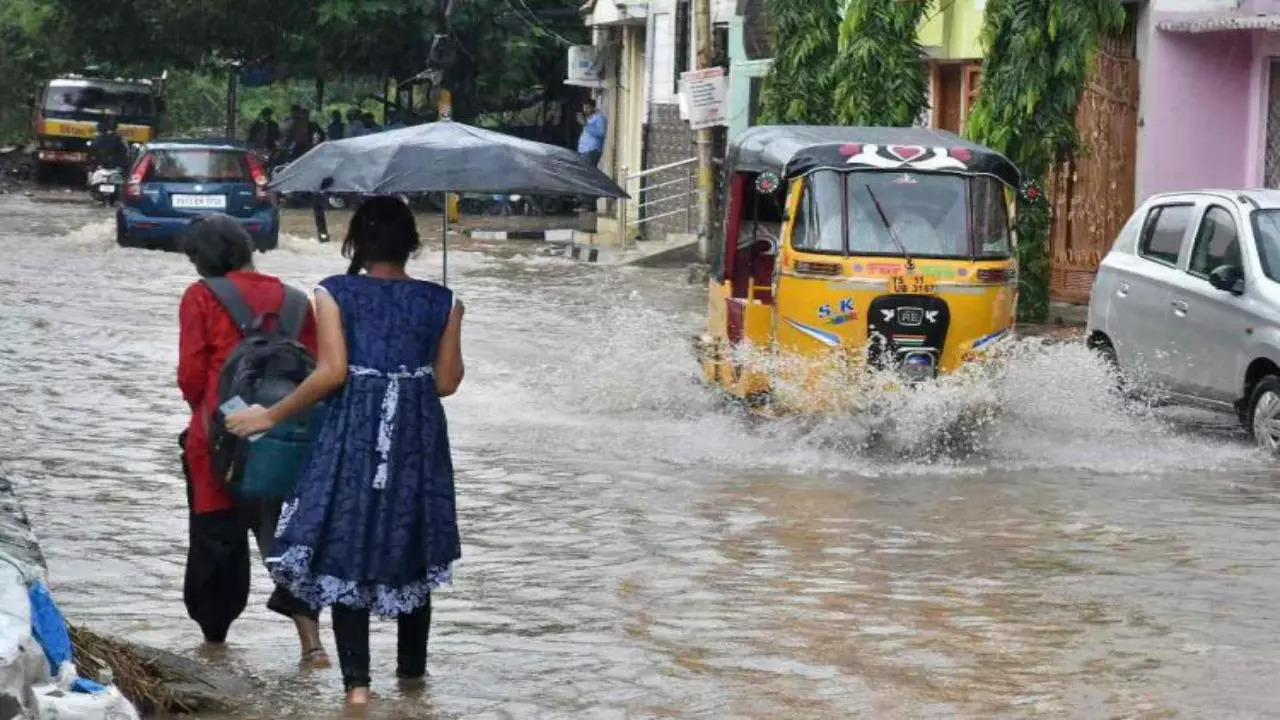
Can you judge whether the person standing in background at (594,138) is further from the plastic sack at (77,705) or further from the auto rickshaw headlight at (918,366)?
the plastic sack at (77,705)

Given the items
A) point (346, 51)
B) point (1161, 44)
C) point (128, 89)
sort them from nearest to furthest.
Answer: point (1161, 44) < point (346, 51) < point (128, 89)

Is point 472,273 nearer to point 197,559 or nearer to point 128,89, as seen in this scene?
point 197,559

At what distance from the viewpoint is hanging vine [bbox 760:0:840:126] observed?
2728 centimetres

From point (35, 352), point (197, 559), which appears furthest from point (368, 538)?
point (35, 352)

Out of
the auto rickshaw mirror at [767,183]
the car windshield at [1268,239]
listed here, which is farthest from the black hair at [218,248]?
the car windshield at [1268,239]

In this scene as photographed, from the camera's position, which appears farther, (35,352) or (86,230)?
(86,230)

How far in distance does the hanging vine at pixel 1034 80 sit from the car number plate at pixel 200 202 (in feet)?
38.0

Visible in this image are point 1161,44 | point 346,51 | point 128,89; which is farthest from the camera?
point 128,89

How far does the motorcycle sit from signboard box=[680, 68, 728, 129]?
1250cm

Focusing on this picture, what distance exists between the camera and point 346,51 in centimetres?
4856

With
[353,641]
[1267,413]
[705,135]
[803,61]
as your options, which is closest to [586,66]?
[705,135]

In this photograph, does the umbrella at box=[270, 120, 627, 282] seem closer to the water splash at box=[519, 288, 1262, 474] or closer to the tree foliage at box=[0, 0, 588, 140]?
the water splash at box=[519, 288, 1262, 474]

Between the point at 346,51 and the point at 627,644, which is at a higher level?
the point at 346,51

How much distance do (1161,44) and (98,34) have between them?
31.3m
